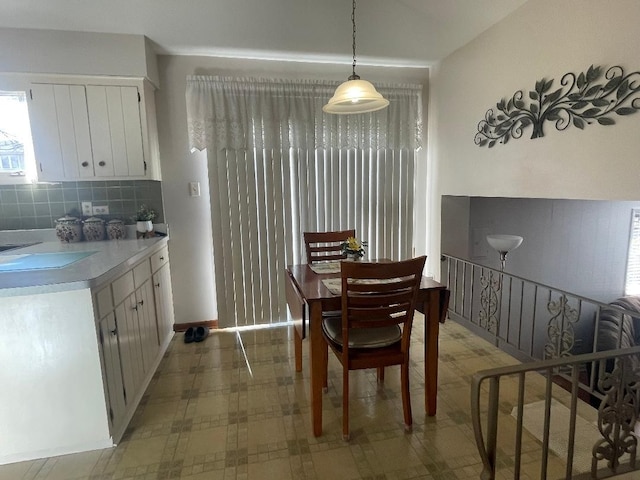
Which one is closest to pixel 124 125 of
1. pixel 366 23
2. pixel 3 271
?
pixel 3 271

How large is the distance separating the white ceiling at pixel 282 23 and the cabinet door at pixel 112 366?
7.12 ft

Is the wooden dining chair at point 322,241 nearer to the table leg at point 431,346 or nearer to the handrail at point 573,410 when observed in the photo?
the table leg at point 431,346

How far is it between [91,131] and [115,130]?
0.55 ft

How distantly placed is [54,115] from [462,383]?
357cm

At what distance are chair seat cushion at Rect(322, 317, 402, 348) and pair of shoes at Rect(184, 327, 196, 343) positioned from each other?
1.61 metres

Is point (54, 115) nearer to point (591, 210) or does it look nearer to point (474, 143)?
point (474, 143)

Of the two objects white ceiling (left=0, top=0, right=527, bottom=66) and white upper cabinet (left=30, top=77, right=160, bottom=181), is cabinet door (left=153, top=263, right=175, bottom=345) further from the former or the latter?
white ceiling (left=0, top=0, right=527, bottom=66)

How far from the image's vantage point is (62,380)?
1.77 metres

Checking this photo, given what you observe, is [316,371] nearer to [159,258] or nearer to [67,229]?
[159,258]

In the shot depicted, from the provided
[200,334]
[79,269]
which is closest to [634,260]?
[200,334]

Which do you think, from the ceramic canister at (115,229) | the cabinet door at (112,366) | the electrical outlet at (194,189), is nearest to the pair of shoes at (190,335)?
the ceramic canister at (115,229)

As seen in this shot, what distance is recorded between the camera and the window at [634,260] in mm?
4027

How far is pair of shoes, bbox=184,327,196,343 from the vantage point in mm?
3152

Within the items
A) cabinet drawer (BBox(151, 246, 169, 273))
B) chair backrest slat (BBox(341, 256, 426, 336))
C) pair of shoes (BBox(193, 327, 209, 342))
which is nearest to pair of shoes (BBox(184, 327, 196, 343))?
pair of shoes (BBox(193, 327, 209, 342))
